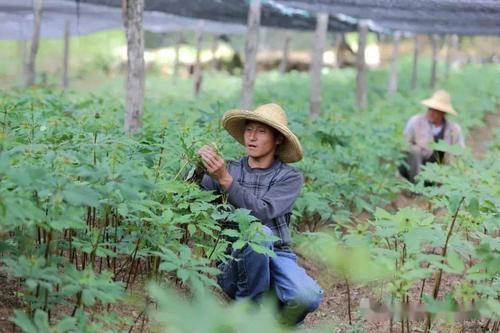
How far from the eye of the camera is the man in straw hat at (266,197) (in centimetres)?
379

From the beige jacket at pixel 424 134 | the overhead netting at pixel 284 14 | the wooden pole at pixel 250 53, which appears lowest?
the beige jacket at pixel 424 134

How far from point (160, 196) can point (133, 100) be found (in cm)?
231

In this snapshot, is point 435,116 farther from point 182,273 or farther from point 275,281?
point 182,273

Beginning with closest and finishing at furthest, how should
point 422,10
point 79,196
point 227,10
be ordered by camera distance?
point 79,196, point 422,10, point 227,10

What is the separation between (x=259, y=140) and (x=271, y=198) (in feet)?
1.19

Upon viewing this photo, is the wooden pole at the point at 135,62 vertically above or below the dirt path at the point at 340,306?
above

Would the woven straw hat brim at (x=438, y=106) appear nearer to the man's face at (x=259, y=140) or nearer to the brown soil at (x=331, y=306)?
the brown soil at (x=331, y=306)

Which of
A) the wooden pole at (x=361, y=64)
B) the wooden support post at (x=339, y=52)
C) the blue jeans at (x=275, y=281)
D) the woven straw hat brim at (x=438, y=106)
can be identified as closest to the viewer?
the blue jeans at (x=275, y=281)

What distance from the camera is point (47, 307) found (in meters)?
2.92

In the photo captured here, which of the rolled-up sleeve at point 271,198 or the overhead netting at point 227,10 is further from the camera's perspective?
the overhead netting at point 227,10

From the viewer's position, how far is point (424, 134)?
8227 millimetres

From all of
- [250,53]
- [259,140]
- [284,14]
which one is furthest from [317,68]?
[259,140]

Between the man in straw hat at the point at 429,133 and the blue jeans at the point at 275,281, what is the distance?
4.35m

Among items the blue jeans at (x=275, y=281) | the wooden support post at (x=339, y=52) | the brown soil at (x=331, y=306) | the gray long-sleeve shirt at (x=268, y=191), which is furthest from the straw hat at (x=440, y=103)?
the wooden support post at (x=339, y=52)
